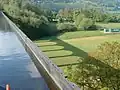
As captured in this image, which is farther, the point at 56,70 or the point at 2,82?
the point at 2,82

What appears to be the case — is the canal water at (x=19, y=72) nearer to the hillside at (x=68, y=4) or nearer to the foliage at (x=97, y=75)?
the foliage at (x=97, y=75)

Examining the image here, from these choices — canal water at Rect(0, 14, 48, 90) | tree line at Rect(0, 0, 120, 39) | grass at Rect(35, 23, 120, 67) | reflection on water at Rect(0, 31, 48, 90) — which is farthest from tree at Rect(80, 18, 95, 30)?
reflection on water at Rect(0, 31, 48, 90)

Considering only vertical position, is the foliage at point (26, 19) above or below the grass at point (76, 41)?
above

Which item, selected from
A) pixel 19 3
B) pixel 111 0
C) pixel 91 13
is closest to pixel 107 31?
pixel 91 13

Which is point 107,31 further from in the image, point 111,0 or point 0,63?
point 111,0

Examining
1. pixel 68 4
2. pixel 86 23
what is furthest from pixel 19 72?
pixel 68 4

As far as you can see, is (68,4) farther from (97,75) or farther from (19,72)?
(97,75)

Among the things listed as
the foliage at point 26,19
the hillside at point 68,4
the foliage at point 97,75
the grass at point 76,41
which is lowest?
the hillside at point 68,4

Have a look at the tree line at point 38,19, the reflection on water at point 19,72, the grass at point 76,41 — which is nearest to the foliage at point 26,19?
the tree line at point 38,19

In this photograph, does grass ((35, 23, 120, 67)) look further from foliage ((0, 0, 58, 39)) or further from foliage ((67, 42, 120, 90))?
foliage ((67, 42, 120, 90))
